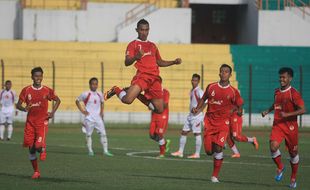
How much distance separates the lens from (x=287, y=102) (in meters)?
17.4

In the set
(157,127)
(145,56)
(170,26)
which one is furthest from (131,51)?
(170,26)

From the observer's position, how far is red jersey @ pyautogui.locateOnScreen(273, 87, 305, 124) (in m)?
17.3

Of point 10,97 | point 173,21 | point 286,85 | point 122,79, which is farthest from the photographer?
point 173,21

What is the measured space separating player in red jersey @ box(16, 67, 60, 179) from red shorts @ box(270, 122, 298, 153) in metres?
4.65

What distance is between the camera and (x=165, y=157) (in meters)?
24.8

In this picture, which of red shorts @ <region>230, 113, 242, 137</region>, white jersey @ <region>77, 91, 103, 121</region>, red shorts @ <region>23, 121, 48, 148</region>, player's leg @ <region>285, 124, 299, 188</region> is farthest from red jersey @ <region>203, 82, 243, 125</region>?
white jersey @ <region>77, 91, 103, 121</region>

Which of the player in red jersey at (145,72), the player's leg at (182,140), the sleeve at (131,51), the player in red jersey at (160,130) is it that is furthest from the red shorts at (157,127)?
the sleeve at (131,51)

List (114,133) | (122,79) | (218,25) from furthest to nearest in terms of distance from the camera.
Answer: (218,25) → (122,79) → (114,133)

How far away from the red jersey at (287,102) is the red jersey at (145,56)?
8.33 feet

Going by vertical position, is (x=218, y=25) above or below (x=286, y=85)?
above

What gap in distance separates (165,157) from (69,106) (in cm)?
1754

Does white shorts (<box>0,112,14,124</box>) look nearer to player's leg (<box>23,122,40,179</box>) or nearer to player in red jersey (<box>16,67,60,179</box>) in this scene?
player in red jersey (<box>16,67,60,179</box>)

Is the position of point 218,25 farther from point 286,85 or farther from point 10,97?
point 286,85

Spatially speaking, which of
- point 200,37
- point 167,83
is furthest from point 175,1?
point 167,83
